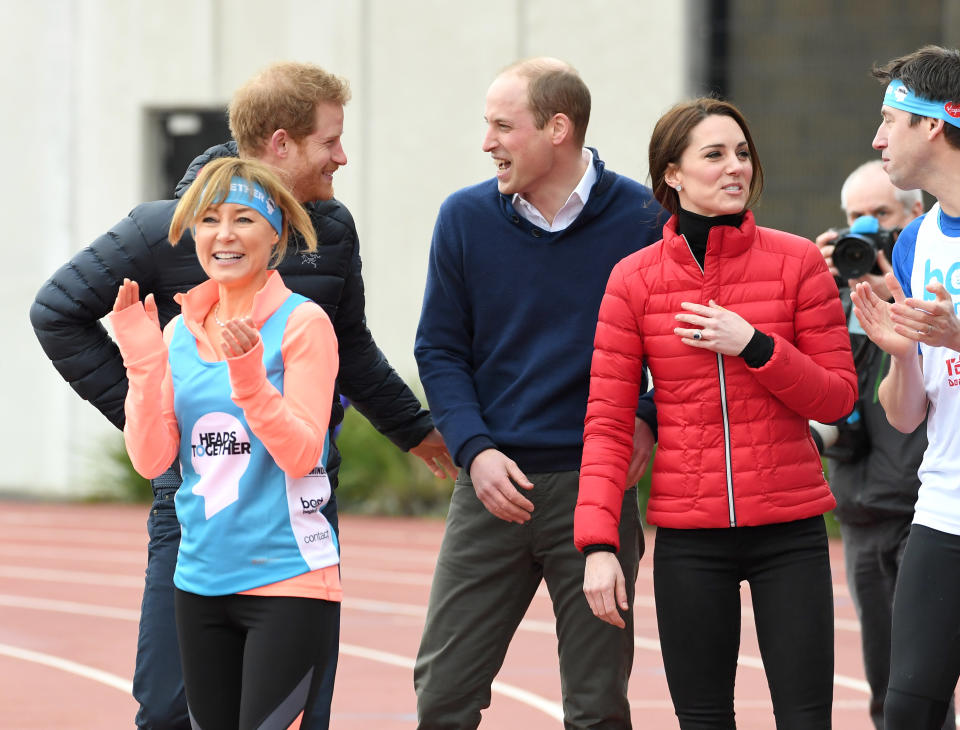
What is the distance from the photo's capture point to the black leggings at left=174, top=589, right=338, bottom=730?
373 cm

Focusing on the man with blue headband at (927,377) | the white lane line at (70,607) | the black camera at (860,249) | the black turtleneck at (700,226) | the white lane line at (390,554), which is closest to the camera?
the man with blue headband at (927,377)

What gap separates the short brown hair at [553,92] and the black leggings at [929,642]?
1594 millimetres

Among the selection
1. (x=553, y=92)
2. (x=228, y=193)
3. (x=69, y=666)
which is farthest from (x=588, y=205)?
(x=69, y=666)

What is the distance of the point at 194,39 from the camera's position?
18641mm

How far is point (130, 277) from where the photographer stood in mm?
4445

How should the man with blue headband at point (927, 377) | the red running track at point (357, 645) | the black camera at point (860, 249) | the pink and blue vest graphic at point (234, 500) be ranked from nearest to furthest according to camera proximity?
the pink and blue vest graphic at point (234, 500)
the man with blue headband at point (927, 377)
the black camera at point (860, 249)
the red running track at point (357, 645)

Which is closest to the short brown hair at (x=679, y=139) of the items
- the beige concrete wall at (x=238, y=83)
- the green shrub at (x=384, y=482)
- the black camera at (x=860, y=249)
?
the black camera at (x=860, y=249)

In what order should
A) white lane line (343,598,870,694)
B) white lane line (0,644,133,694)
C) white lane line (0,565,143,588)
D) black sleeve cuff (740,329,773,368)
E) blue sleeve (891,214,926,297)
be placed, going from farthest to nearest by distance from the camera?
white lane line (0,565,143,588)
white lane line (0,644,133,694)
white lane line (343,598,870,694)
blue sleeve (891,214,926,297)
black sleeve cuff (740,329,773,368)

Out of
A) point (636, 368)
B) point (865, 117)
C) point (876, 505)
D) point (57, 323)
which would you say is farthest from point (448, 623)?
point (865, 117)

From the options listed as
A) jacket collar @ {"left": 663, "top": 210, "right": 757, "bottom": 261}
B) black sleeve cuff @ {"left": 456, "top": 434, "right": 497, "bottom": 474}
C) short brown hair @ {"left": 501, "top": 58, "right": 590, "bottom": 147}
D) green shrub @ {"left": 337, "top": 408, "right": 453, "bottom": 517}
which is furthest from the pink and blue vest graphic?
green shrub @ {"left": 337, "top": 408, "right": 453, "bottom": 517}

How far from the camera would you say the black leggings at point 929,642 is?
162 inches

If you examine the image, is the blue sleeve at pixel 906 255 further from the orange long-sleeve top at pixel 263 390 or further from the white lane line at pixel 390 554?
the white lane line at pixel 390 554

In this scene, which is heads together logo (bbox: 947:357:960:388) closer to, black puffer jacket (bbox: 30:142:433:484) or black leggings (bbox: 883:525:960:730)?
black leggings (bbox: 883:525:960:730)

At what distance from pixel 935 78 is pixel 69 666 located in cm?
637
